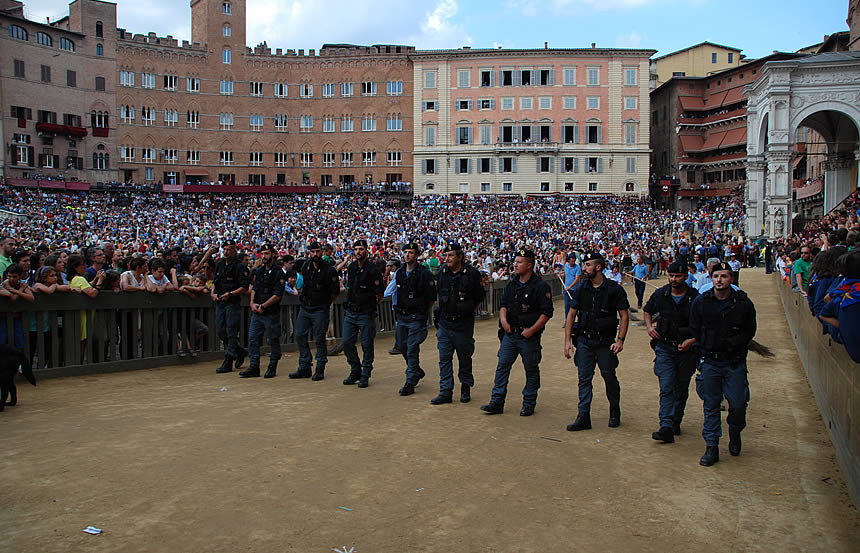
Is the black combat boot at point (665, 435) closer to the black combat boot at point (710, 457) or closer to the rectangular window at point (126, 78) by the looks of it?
the black combat boot at point (710, 457)

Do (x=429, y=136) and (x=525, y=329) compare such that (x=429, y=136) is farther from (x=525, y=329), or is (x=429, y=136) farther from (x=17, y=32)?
(x=525, y=329)

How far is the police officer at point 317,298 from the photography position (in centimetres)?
980

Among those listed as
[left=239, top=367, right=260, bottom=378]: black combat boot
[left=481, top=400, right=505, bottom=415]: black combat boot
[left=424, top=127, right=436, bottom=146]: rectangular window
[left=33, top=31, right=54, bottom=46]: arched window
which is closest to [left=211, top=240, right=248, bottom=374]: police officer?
[left=239, top=367, right=260, bottom=378]: black combat boot

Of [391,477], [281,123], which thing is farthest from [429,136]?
[391,477]

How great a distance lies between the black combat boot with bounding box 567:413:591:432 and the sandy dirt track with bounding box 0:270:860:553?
0.36 ft

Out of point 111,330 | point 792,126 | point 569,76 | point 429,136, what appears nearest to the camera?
point 111,330

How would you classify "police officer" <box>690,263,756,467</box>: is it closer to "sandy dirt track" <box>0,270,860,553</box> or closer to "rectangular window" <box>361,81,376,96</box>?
"sandy dirt track" <box>0,270,860,553</box>

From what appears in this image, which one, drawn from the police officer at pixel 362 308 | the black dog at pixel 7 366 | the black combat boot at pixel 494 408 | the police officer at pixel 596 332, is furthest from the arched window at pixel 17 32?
the police officer at pixel 596 332

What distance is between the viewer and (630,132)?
225 feet

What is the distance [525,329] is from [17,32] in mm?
66598

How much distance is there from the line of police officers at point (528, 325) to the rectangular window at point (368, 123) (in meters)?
62.3

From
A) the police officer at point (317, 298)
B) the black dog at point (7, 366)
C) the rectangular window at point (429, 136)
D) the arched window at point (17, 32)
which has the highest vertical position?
the arched window at point (17, 32)

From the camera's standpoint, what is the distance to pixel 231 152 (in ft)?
231

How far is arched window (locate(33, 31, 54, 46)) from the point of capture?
60.4m
